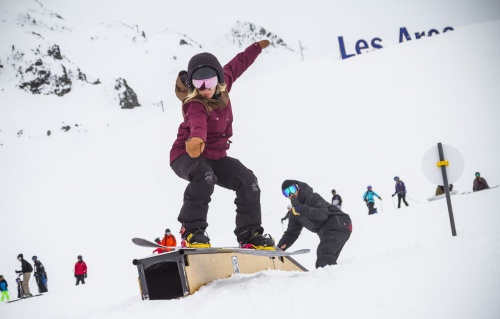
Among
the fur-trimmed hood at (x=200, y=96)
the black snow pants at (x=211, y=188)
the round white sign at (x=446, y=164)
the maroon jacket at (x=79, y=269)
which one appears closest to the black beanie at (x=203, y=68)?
the fur-trimmed hood at (x=200, y=96)

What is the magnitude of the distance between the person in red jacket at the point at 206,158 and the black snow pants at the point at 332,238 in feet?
3.97

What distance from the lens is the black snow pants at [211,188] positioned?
3770mm

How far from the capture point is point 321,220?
5512 millimetres

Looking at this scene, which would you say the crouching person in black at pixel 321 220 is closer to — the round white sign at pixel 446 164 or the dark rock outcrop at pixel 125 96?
the round white sign at pixel 446 164

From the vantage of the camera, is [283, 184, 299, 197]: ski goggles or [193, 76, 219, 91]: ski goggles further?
[283, 184, 299, 197]: ski goggles

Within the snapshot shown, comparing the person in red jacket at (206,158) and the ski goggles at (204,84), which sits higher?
the ski goggles at (204,84)

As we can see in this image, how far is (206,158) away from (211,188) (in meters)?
0.42

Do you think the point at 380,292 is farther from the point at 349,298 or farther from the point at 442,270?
the point at 442,270

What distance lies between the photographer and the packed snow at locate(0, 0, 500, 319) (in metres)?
3.02

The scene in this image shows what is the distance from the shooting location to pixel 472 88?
28.2m

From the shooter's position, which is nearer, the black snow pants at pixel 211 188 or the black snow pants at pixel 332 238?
the black snow pants at pixel 211 188

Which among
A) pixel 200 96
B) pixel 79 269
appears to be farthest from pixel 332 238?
pixel 79 269

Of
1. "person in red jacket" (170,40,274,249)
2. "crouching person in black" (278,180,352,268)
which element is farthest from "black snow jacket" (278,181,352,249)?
"person in red jacket" (170,40,274,249)

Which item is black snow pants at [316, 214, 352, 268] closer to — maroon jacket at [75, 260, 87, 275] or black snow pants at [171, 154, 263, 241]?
black snow pants at [171, 154, 263, 241]
